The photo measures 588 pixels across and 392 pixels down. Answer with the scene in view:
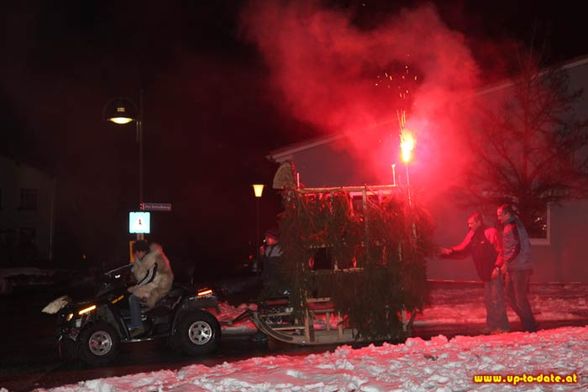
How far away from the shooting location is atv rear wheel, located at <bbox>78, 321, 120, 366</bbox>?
8.68 m

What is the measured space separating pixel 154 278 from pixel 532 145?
10.5 m

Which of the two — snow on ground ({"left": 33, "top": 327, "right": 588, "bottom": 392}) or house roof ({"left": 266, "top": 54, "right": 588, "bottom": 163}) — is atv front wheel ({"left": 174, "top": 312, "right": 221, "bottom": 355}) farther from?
house roof ({"left": 266, "top": 54, "right": 588, "bottom": 163})

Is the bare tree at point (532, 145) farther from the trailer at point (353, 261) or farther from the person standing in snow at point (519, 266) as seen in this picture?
the trailer at point (353, 261)

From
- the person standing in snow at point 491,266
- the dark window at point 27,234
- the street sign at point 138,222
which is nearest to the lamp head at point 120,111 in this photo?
the street sign at point 138,222

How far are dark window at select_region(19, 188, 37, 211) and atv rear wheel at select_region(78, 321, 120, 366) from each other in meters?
38.4

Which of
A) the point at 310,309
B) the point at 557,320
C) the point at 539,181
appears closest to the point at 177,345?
the point at 310,309

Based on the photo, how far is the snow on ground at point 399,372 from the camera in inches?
225

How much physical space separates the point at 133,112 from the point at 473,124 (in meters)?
8.56

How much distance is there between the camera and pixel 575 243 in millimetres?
17250

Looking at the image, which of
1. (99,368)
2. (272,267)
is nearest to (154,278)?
(99,368)

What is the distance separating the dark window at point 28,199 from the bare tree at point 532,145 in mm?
35259

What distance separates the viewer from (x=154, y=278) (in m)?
9.16

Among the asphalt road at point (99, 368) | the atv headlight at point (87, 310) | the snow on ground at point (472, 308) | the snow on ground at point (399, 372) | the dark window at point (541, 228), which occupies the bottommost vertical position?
the asphalt road at point (99, 368)

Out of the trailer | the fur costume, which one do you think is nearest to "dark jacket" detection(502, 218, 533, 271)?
the trailer
